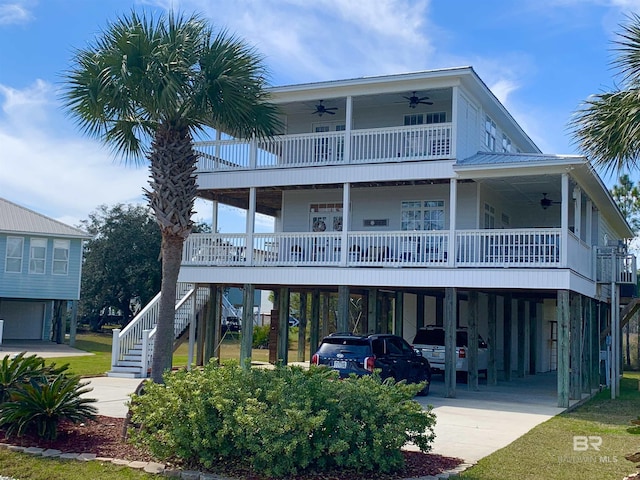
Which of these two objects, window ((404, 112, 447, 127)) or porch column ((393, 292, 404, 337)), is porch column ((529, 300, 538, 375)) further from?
window ((404, 112, 447, 127))

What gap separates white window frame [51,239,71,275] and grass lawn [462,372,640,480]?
28.1 m

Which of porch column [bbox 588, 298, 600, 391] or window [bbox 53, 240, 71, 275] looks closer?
porch column [bbox 588, 298, 600, 391]

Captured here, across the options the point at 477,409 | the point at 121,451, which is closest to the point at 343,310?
the point at 477,409

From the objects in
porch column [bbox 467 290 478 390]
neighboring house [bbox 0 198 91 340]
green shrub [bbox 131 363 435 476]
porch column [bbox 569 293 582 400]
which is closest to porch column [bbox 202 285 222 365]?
porch column [bbox 467 290 478 390]

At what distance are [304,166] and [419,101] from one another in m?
4.05

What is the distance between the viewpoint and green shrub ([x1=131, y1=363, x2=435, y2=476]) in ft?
28.2

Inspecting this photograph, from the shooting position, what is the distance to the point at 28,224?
37.8 m

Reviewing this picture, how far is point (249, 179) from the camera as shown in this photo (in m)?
22.3

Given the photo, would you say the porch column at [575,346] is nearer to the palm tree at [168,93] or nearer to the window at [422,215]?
the window at [422,215]

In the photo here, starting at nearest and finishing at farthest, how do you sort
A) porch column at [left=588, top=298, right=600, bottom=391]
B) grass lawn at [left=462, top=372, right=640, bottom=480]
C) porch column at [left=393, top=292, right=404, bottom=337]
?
grass lawn at [left=462, top=372, right=640, bottom=480], porch column at [left=588, top=298, right=600, bottom=391], porch column at [left=393, top=292, right=404, bottom=337]

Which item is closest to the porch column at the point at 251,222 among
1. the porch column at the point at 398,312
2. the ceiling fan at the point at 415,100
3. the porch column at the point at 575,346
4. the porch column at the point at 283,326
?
the porch column at the point at 283,326

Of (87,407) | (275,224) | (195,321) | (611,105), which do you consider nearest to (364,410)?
(87,407)

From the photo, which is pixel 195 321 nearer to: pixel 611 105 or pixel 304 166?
pixel 304 166

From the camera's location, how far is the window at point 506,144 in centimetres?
2589
